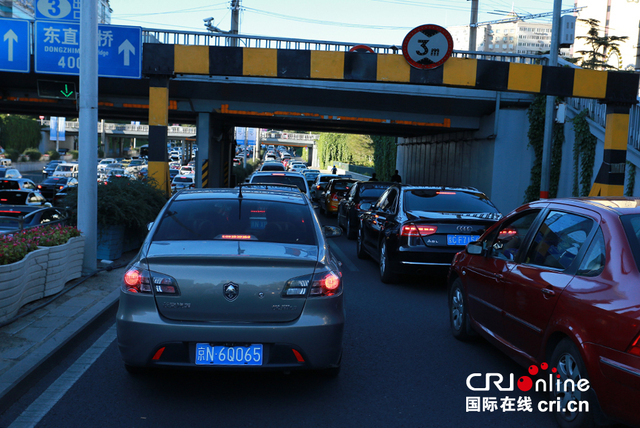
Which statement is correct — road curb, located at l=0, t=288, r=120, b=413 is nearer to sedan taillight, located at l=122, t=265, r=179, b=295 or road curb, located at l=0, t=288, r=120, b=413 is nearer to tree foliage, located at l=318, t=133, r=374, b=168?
sedan taillight, located at l=122, t=265, r=179, b=295

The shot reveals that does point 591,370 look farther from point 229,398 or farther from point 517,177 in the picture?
point 517,177

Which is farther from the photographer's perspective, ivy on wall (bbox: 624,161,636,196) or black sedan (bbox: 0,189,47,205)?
black sedan (bbox: 0,189,47,205)

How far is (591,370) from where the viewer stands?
11.7 feet

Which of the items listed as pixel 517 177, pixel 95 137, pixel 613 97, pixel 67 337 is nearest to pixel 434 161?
pixel 517 177

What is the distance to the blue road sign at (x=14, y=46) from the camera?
1702cm

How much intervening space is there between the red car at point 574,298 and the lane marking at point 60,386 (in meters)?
3.34

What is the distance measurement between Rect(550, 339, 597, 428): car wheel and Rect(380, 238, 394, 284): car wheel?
16.8ft

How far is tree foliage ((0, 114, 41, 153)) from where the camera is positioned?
84562 millimetres

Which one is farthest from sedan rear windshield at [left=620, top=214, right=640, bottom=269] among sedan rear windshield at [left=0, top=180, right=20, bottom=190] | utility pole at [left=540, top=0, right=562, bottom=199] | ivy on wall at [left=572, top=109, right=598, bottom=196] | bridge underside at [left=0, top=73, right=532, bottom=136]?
sedan rear windshield at [left=0, top=180, right=20, bottom=190]

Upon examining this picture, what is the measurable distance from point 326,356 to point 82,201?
5.69 m

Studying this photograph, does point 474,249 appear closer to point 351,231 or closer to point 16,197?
point 351,231

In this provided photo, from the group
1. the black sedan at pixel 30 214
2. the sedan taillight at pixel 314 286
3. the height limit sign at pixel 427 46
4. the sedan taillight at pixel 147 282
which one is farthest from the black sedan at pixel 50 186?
the sedan taillight at pixel 314 286

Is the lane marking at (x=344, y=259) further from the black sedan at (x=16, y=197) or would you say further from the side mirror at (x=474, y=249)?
the black sedan at (x=16, y=197)

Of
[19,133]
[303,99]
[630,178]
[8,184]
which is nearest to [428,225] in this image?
[630,178]
